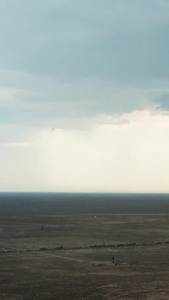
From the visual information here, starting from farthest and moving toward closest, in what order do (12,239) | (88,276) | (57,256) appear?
1. (12,239)
2. (57,256)
3. (88,276)

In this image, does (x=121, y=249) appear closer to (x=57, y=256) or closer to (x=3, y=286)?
(x=57, y=256)

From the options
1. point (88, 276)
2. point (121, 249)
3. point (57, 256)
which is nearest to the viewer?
point (88, 276)

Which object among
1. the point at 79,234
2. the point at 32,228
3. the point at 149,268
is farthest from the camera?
the point at 32,228

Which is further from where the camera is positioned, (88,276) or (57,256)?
(57,256)

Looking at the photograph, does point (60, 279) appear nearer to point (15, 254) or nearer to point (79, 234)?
point (15, 254)

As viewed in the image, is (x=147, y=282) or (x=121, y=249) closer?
(x=147, y=282)

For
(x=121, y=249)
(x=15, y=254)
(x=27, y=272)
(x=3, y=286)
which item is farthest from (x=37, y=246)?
(x=3, y=286)

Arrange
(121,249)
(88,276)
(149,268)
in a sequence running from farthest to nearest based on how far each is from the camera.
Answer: (121,249)
(149,268)
(88,276)

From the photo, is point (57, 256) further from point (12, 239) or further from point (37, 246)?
point (12, 239)

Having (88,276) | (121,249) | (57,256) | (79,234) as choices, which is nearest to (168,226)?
(79,234)
